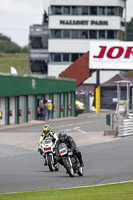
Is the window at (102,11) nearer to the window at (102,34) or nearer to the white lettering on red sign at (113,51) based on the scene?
the window at (102,34)

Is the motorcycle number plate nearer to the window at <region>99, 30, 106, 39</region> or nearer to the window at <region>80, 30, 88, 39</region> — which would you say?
the window at <region>80, 30, 88, 39</region>

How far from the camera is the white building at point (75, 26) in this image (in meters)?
97.2

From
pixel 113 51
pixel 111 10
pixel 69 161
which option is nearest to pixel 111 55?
pixel 113 51

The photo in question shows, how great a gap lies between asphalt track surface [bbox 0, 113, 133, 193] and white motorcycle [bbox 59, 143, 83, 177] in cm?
23

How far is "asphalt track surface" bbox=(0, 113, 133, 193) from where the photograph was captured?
53.4 feet

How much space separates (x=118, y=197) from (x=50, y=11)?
285 ft

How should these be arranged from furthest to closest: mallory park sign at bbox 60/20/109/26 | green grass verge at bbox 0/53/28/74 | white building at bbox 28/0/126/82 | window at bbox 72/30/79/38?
green grass verge at bbox 0/53/28/74 < window at bbox 72/30/79/38 < mallory park sign at bbox 60/20/109/26 < white building at bbox 28/0/126/82

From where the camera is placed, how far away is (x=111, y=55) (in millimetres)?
65875

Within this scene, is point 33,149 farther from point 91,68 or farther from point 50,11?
point 50,11

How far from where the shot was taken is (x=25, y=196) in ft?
43.4

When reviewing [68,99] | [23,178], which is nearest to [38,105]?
[68,99]

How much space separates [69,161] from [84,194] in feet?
13.0

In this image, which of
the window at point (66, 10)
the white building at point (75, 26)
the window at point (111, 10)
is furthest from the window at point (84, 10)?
the window at point (111, 10)

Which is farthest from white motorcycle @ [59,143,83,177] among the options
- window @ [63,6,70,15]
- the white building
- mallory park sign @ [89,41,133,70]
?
window @ [63,6,70,15]
